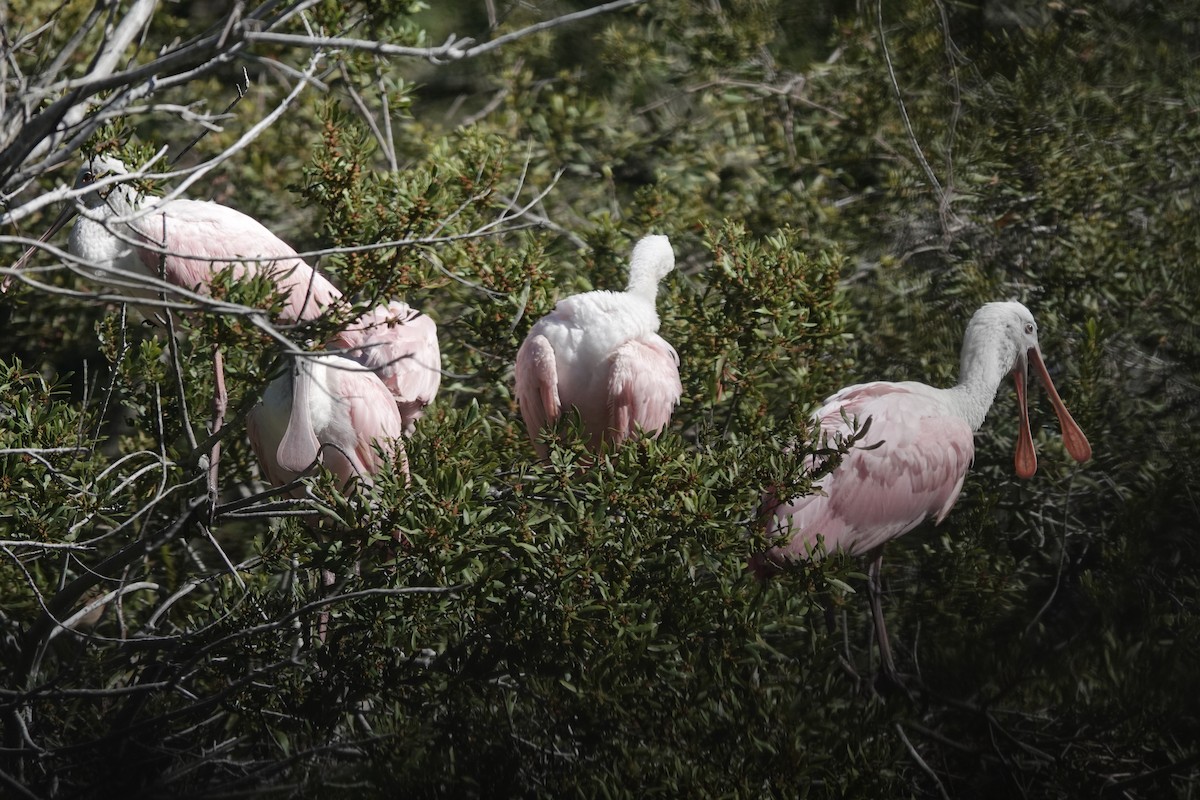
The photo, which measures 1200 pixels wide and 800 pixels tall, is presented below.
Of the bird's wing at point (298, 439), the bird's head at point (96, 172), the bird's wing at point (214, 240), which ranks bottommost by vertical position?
the bird's wing at point (298, 439)

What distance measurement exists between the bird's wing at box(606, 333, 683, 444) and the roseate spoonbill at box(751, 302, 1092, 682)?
506 millimetres

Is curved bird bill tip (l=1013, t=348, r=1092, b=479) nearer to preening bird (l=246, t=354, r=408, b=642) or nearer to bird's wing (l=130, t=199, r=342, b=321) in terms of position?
preening bird (l=246, t=354, r=408, b=642)

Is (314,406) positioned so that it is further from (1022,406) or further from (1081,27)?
(1081,27)

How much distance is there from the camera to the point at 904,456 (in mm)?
3969

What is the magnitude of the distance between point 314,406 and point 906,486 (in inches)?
78.0

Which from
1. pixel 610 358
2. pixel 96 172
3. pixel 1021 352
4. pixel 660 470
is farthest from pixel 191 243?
pixel 1021 352

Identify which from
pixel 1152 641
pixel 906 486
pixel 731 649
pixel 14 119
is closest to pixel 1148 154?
pixel 906 486

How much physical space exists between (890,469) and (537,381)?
1.22 meters

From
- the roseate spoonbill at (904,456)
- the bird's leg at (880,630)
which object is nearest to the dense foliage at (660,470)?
the bird's leg at (880,630)

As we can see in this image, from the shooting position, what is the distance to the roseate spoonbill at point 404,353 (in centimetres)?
365

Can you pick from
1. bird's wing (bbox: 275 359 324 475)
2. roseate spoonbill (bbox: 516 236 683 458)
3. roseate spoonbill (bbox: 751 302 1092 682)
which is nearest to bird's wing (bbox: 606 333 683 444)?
roseate spoonbill (bbox: 516 236 683 458)

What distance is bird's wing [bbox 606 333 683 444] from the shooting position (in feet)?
12.8

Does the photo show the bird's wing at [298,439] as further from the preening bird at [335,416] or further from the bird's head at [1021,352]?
the bird's head at [1021,352]

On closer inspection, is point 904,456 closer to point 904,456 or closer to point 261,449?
point 904,456
